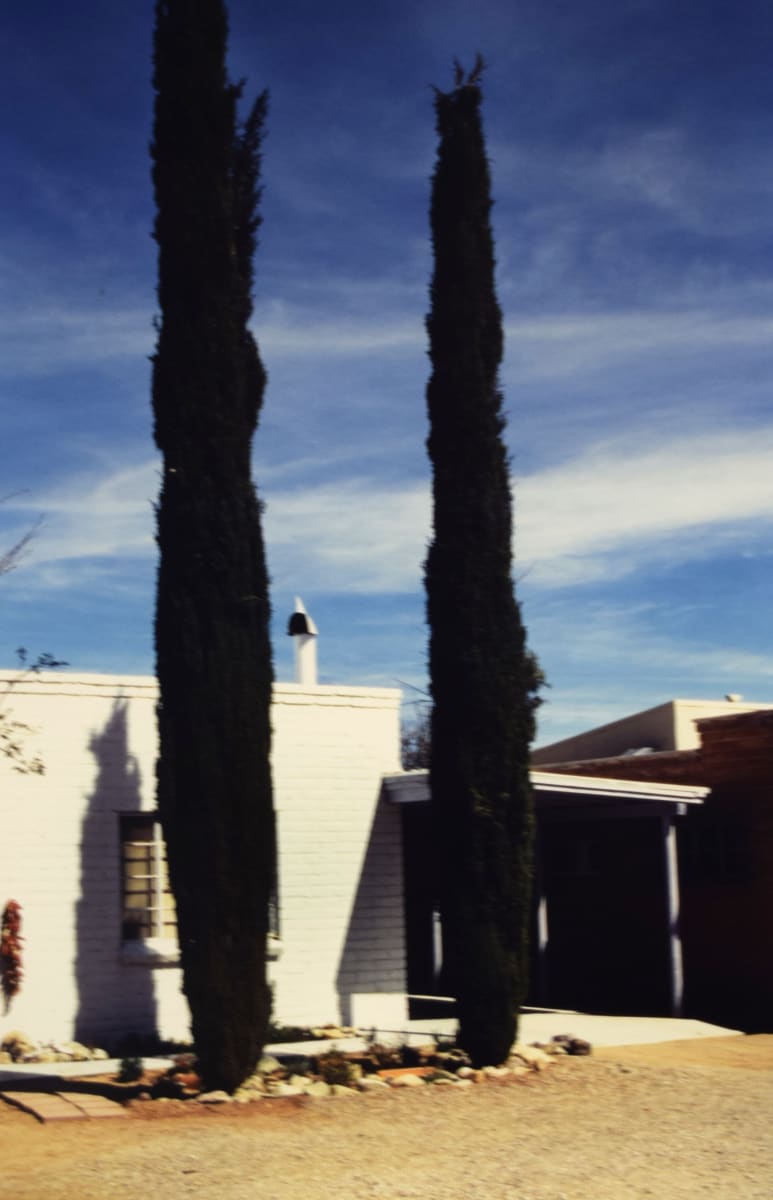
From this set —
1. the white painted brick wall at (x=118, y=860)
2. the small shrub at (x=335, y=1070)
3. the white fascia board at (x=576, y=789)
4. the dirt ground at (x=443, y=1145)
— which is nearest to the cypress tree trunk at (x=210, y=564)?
the small shrub at (x=335, y=1070)

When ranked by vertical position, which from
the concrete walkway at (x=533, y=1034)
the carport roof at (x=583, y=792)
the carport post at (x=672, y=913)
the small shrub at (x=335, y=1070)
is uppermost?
the carport roof at (x=583, y=792)

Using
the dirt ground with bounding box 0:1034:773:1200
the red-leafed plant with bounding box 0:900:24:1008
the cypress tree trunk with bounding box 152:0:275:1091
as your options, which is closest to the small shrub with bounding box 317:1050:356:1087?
the dirt ground with bounding box 0:1034:773:1200

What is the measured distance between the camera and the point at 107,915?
14.3m

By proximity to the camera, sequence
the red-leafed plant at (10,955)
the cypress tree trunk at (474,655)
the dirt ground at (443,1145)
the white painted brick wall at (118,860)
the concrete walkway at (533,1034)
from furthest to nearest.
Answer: the white painted brick wall at (118,860), the red-leafed plant at (10,955), the concrete walkway at (533,1034), the cypress tree trunk at (474,655), the dirt ground at (443,1145)

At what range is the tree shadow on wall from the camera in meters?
14.1

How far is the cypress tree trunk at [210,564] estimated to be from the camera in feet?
39.0

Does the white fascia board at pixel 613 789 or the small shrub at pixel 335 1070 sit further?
the white fascia board at pixel 613 789

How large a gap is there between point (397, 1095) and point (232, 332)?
→ 22.0ft

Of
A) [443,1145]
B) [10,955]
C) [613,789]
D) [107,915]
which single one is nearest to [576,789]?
[613,789]

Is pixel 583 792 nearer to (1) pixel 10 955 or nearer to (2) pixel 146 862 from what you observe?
(2) pixel 146 862

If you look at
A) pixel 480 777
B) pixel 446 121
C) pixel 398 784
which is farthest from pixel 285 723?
pixel 446 121

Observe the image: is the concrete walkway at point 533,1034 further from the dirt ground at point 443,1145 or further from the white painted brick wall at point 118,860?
the dirt ground at point 443,1145

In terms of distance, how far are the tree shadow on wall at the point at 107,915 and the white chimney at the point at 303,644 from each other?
9.74ft

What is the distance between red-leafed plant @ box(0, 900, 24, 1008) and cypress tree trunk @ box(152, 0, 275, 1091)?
249cm
